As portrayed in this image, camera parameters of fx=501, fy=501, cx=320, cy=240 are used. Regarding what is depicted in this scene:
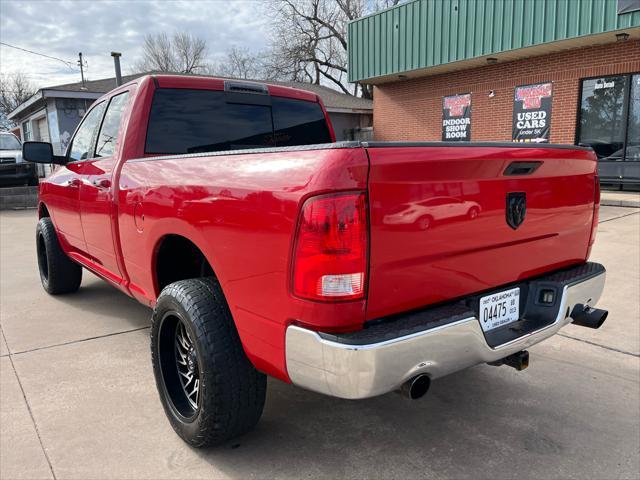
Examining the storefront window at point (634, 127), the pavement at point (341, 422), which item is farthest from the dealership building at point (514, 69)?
the pavement at point (341, 422)

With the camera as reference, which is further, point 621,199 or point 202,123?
point 621,199

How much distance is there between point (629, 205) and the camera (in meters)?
9.96

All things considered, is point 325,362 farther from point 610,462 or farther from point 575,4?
point 575,4

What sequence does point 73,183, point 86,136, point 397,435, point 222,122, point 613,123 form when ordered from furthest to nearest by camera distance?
point 613,123, point 86,136, point 73,183, point 222,122, point 397,435

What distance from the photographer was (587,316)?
254 cm

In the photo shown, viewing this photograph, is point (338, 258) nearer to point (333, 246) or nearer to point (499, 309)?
point (333, 246)

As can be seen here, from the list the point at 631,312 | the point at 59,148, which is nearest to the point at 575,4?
the point at 631,312

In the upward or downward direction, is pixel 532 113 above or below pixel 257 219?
above

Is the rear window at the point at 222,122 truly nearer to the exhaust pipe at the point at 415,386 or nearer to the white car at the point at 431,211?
the white car at the point at 431,211

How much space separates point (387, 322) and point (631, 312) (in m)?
3.48

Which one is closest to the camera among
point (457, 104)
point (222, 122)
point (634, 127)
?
point (222, 122)

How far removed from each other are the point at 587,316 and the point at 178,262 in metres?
2.23

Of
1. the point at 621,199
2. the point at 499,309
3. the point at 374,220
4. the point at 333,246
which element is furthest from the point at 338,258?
the point at 621,199

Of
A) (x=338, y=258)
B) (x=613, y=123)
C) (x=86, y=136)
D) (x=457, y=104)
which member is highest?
(x=457, y=104)
